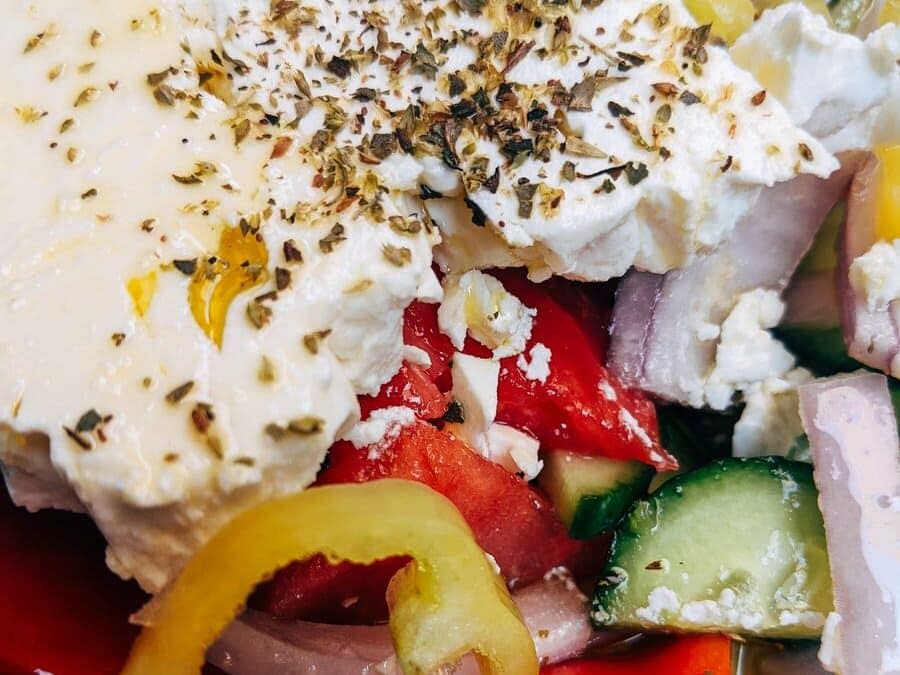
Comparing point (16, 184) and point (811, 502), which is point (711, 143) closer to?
point (811, 502)

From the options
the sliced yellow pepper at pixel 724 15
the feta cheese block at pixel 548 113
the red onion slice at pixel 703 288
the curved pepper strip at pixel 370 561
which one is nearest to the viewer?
the curved pepper strip at pixel 370 561

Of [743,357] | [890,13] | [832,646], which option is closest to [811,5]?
[890,13]

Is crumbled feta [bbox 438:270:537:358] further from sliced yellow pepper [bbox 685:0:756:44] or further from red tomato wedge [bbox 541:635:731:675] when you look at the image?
sliced yellow pepper [bbox 685:0:756:44]

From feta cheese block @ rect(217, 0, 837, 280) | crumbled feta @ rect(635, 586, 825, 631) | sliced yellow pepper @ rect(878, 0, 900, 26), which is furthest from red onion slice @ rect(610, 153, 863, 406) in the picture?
sliced yellow pepper @ rect(878, 0, 900, 26)

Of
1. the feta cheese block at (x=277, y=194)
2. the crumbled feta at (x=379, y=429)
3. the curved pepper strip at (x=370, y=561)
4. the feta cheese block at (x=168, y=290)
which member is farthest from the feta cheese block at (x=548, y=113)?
the curved pepper strip at (x=370, y=561)

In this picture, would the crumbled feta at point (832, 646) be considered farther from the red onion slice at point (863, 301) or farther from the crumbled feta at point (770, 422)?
the red onion slice at point (863, 301)

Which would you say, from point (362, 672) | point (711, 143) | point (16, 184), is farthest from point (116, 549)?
point (711, 143)
